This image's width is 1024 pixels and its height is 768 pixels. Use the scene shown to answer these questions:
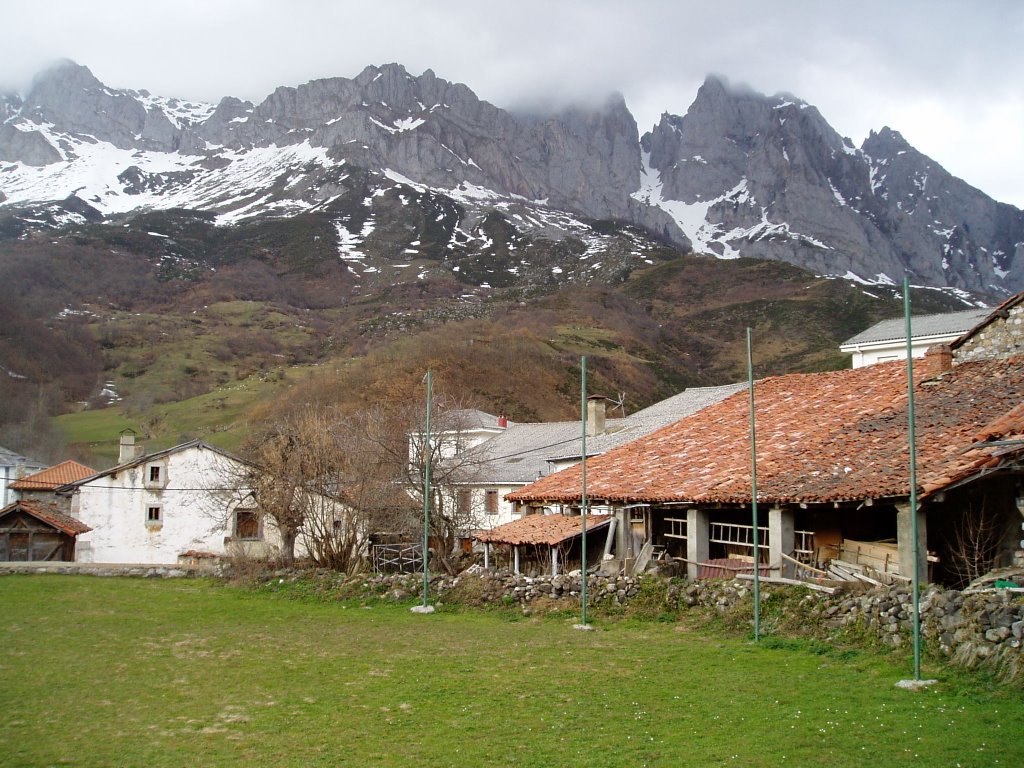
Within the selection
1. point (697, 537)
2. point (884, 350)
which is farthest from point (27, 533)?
point (884, 350)

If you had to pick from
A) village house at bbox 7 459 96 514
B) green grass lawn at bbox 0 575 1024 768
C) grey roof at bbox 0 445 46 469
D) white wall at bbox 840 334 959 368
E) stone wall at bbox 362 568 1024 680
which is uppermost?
white wall at bbox 840 334 959 368

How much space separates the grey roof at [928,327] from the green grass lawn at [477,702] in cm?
2939

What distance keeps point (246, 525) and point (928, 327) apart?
Result: 34.0 m

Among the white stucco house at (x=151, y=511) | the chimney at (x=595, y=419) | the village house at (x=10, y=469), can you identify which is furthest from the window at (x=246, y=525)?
the village house at (x=10, y=469)

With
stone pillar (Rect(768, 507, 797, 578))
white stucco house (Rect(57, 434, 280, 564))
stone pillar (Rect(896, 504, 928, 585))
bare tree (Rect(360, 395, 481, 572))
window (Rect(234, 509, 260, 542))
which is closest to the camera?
stone pillar (Rect(896, 504, 928, 585))

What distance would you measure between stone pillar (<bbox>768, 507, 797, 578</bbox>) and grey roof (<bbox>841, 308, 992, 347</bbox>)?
24.2 meters

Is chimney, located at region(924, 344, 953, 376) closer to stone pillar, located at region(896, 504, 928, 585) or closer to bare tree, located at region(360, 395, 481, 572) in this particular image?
stone pillar, located at region(896, 504, 928, 585)

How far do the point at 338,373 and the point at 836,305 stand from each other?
88.7 meters

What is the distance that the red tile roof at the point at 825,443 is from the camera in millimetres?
16766

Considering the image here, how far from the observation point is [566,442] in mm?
40375

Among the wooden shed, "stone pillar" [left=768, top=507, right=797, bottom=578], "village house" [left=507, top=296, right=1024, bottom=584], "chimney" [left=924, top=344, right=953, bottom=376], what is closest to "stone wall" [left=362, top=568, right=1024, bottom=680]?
"village house" [left=507, top=296, right=1024, bottom=584]

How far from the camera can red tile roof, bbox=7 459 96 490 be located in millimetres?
48938

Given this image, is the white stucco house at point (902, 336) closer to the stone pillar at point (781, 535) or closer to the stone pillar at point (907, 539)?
the stone pillar at point (781, 535)

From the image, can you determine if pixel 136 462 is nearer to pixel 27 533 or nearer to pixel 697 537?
pixel 27 533
